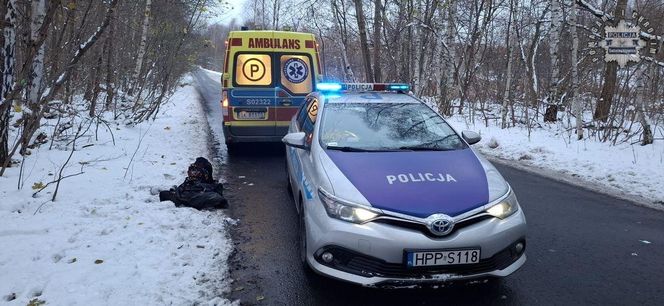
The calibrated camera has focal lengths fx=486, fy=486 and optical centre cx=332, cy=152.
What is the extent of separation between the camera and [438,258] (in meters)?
3.36

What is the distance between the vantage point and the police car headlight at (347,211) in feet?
11.4

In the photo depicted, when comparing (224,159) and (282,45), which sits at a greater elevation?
(282,45)

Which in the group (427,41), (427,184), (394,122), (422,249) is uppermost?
(427,41)

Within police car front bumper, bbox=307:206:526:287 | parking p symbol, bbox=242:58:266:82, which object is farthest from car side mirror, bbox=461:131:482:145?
parking p symbol, bbox=242:58:266:82

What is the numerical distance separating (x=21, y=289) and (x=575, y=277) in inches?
171

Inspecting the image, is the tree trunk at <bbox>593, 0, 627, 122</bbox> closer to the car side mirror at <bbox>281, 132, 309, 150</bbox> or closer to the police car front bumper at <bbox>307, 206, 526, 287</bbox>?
the car side mirror at <bbox>281, 132, 309, 150</bbox>

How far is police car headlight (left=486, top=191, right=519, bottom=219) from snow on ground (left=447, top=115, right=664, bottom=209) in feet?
12.6

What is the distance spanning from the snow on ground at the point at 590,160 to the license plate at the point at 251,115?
5.04 m

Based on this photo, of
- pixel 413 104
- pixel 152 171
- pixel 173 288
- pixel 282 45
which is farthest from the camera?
pixel 282 45

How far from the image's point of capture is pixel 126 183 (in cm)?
659

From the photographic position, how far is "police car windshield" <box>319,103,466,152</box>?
465 centimetres

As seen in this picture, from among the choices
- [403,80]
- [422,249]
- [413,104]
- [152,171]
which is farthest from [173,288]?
[403,80]

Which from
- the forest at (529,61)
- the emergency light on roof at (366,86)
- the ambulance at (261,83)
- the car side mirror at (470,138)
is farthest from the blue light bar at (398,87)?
the forest at (529,61)

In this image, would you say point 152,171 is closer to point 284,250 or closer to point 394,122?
point 284,250
